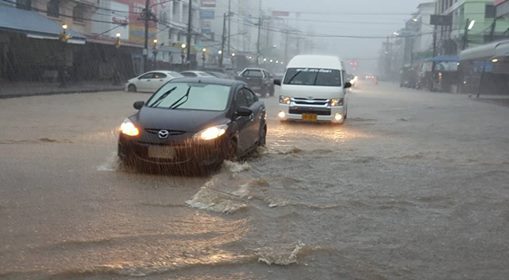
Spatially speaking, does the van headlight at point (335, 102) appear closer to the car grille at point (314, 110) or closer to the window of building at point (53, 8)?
the car grille at point (314, 110)

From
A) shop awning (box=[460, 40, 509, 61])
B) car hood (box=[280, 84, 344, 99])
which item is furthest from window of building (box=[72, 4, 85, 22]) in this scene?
car hood (box=[280, 84, 344, 99])

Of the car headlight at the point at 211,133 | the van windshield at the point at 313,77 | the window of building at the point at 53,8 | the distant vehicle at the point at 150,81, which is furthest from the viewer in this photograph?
the window of building at the point at 53,8

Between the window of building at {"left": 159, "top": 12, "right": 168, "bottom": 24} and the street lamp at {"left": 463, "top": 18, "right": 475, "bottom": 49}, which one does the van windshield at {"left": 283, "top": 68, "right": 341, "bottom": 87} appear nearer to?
the window of building at {"left": 159, "top": 12, "right": 168, "bottom": 24}

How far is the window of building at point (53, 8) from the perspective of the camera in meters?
37.4

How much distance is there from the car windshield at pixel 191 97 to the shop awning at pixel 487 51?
24.7 meters

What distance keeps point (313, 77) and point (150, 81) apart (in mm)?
16796

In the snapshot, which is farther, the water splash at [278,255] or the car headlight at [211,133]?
the car headlight at [211,133]

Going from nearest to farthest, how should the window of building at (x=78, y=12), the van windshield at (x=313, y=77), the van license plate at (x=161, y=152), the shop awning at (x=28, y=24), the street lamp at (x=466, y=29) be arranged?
the van license plate at (x=161, y=152) < the van windshield at (x=313, y=77) < the shop awning at (x=28, y=24) < the window of building at (x=78, y=12) < the street lamp at (x=466, y=29)

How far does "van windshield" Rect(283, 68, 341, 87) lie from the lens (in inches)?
730

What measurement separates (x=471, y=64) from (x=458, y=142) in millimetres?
43688

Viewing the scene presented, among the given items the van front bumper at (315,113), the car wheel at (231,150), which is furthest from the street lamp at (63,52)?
the car wheel at (231,150)

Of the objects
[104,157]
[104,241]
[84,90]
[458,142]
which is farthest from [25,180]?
[84,90]

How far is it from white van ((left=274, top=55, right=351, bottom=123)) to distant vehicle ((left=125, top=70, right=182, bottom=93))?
15659 millimetres

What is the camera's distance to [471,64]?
55.9m
